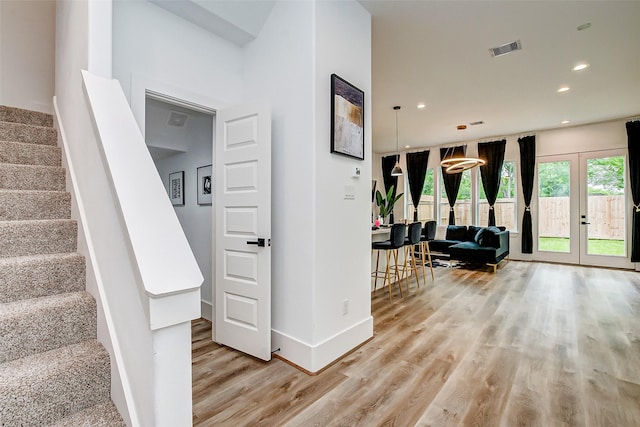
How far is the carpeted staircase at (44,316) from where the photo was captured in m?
1.10

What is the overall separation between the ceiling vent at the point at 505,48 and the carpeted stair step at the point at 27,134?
14.8 feet

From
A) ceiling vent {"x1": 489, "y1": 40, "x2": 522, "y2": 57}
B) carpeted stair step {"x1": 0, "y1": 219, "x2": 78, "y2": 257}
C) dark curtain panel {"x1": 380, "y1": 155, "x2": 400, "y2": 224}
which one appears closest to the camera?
carpeted stair step {"x1": 0, "y1": 219, "x2": 78, "y2": 257}

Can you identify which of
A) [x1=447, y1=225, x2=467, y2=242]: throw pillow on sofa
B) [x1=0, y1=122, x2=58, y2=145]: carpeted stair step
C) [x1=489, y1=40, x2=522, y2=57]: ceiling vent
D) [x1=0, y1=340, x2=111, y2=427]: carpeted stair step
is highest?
[x1=489, y1=40, x2=522, y2=57]: ceiling vent

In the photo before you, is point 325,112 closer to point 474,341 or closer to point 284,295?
point 284,295

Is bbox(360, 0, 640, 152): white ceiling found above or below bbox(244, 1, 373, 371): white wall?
above

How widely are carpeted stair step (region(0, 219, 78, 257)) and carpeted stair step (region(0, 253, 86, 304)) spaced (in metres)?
0.07

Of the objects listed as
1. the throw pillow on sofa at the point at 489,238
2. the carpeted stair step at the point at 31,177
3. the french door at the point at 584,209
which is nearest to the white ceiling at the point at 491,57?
the french door at the point at 584,209

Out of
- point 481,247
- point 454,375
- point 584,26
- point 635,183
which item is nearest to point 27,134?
point 454,375

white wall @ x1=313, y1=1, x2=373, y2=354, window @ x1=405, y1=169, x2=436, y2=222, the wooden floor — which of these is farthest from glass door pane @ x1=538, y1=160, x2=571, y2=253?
white wall @ x1=313, y1=1, x2=373, y2=354

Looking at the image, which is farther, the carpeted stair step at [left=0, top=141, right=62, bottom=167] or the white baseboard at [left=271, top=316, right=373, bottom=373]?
the white baseboard at [left=271, top=316, right=373, bottom=373]

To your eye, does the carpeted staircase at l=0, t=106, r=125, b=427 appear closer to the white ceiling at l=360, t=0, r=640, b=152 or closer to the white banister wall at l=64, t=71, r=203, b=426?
the white banister wall at l=64, t=71, r=203, b=426

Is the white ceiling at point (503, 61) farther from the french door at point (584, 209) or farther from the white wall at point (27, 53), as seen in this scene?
the white wall at point (27, 53)

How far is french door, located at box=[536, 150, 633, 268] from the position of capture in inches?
234

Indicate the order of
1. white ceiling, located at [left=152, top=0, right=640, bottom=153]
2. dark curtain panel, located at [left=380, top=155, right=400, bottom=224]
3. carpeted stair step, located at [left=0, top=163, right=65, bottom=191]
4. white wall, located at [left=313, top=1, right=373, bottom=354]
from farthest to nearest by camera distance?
dark curtain panel, located at [left=380, top=155, right=400, bottom=224] → white ceiling, located at [left=152, top=0, right=640, bottom=153] → white wall, located at [left=313, top=1, right=373, bottom=354] → carpeted stair step, located at [left=0, top=163, right=65, bottom=191]
